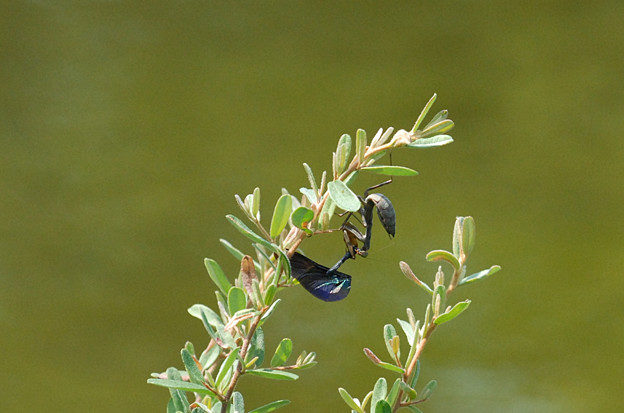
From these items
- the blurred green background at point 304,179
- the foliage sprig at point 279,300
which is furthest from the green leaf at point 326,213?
the blurred green background at point 304,179

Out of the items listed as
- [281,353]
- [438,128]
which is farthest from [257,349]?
[438,128]

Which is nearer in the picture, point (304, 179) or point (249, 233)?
point (249, 233)

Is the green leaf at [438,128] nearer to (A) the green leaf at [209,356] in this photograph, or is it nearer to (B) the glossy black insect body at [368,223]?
(B) the glossy black insect body at [368,223]

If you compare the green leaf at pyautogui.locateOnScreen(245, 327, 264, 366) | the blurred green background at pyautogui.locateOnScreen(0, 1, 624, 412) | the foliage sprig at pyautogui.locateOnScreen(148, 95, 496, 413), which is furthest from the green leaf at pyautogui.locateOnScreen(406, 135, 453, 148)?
the blurred green background at pyautogui.locateOnScreen(0, 1, 624, 412)

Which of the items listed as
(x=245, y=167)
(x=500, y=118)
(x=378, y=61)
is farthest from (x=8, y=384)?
(x=500, y=118)

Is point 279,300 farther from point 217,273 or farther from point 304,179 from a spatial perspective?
point 304,179

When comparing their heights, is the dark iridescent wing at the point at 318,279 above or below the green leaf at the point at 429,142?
below

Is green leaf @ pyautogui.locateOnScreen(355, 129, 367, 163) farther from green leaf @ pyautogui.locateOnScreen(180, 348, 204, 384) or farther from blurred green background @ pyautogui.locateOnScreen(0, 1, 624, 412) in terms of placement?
blurred green background @ pyautogui.locateOnScreen(0, 1, 624, 412)
